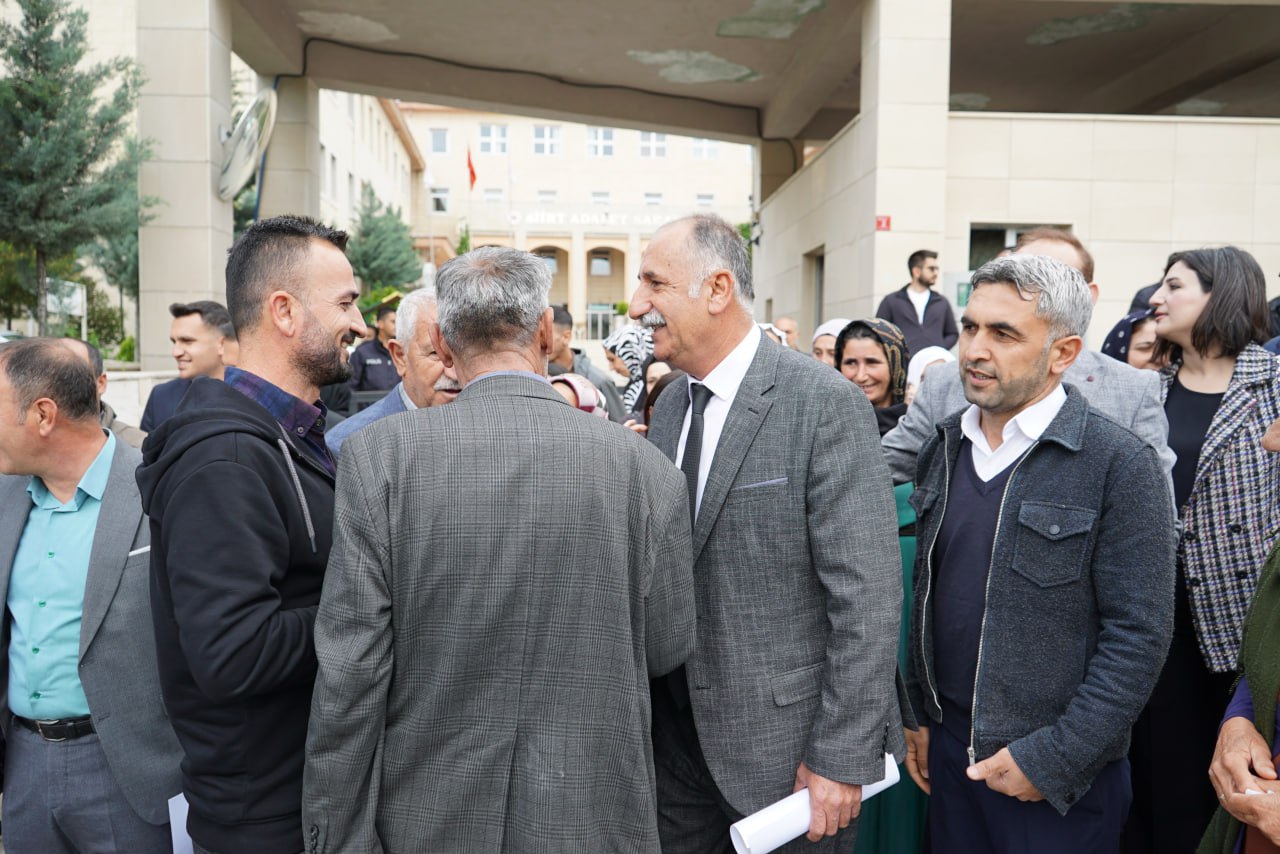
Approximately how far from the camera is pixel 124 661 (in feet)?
7.73

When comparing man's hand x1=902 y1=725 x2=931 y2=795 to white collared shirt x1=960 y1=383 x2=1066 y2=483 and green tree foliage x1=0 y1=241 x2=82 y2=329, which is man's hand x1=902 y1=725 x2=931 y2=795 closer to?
white collared shirt x1=960 y1=383 x2=1066 y2=483

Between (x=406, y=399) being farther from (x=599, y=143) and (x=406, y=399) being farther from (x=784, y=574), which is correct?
(x=599, y=143)

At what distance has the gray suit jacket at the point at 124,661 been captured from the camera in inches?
91.3

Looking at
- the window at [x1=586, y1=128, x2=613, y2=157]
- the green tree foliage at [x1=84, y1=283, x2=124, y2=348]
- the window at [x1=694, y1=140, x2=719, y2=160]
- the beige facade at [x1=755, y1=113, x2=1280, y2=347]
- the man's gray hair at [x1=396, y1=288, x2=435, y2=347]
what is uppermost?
the window at [x1=586, y1=128, x2=613, y2=157]

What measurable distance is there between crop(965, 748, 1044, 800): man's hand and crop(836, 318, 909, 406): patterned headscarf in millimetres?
2044

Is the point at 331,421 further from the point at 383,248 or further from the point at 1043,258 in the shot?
the point at 383,248

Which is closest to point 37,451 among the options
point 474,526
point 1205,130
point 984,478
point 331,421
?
point 474,526

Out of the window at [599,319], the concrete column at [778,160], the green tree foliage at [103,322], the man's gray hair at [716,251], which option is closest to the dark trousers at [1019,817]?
the man's gray hair at [716,251]

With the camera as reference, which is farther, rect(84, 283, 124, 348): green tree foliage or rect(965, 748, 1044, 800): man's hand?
rect(84, 283, 124, 348): green tree foliage

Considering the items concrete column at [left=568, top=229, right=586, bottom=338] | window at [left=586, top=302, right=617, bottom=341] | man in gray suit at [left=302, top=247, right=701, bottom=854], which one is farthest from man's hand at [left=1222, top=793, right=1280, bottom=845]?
window at [left=586, top=302, right=617, bottom=341]

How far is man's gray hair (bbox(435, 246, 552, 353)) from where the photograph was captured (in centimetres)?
187

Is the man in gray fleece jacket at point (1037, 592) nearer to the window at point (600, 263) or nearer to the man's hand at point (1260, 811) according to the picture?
the man's hand at point (1260, 811)

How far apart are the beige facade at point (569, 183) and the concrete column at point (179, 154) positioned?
42.8 m

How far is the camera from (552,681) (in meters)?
1.82
